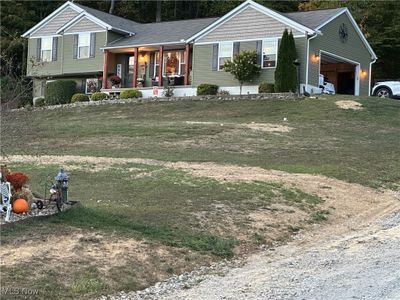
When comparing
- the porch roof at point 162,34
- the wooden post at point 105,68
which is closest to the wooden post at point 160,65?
the porch roof at point 162,34

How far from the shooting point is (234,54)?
32344mm

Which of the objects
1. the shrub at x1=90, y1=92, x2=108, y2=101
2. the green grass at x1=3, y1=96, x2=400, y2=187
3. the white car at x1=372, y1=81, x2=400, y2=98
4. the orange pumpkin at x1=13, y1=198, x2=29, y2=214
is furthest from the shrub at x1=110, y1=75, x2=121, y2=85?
the orange pumpkin at x1=13, y1=198, x2=29, y2=214

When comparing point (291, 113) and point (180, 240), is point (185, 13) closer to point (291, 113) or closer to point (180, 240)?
point (291, 113)

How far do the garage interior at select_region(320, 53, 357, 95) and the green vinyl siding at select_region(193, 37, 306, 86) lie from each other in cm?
523

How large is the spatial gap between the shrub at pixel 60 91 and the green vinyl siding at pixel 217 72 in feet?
26.3

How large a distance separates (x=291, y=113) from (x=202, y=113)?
13.1ft

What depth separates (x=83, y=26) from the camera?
39219 millimetres

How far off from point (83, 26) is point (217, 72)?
11.0m

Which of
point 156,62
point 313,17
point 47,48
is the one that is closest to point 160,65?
point 156,62

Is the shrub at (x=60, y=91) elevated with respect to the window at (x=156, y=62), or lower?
lower

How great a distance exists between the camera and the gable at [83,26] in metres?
38.8

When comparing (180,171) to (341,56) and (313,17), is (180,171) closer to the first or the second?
(313,17)

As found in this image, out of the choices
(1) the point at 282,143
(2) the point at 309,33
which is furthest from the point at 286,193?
(2) the point at 309,33

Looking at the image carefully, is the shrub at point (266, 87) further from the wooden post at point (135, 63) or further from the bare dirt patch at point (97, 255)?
the bare dirt patch at point (97, 255)
